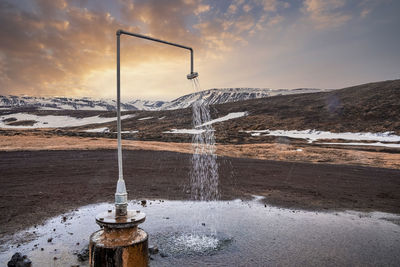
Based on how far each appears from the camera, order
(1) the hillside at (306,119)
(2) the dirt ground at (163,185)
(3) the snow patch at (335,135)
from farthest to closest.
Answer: (1) the hillside at (306,119), (3) the snow patch at (335,135), (2) the dirt ground at (163,185)

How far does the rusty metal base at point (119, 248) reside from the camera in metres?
3.50

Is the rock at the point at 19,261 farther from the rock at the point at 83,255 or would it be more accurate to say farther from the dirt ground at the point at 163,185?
the dirt ground at the point at 163,185

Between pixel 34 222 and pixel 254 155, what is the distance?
2253cm

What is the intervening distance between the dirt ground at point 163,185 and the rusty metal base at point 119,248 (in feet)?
17.4

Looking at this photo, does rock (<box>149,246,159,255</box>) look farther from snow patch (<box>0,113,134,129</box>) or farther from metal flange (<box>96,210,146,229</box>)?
snow patch (<box>0,113,134,129</box>)

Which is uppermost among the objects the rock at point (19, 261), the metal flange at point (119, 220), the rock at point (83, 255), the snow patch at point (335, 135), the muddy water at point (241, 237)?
the snow patch at point (335, 135)

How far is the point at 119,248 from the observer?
350 cm

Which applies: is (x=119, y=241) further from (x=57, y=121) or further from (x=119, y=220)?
(x=57, y=121)

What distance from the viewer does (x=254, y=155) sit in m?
A: 27.9

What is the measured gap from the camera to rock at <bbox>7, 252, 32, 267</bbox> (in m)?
5.34

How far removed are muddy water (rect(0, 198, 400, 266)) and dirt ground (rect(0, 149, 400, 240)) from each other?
1144mm

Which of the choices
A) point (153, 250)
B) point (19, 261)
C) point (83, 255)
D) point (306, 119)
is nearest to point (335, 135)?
point (306, 119)

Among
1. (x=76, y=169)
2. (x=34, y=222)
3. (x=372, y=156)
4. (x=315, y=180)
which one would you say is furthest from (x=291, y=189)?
(x=372, y=156)

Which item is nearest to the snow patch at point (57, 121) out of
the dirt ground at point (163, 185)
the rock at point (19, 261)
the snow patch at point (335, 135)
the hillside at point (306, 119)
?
the hillside at point (306, 119)
